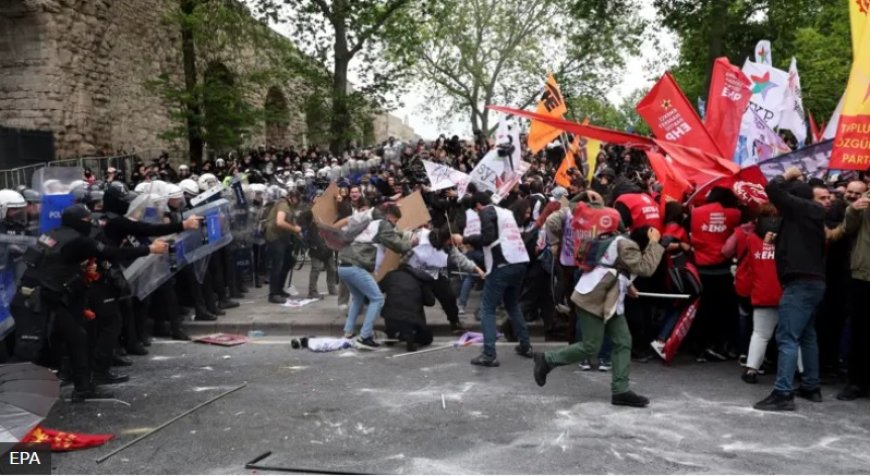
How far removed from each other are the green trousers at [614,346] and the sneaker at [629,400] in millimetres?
33

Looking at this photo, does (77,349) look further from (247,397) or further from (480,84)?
(480,84)

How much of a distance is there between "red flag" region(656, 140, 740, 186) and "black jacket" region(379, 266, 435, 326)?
2962mm

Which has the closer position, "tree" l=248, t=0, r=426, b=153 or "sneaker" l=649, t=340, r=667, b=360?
"sneaker" l=649, t=340, r=667, b=360

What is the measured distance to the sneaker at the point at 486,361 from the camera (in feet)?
24.9

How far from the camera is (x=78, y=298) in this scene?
255 inches

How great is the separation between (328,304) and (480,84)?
32364mm

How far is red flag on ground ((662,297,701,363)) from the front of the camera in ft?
24.9

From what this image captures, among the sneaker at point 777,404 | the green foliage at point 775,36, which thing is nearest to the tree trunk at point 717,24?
the green foliage at point 775,36

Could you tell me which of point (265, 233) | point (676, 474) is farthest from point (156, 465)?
point (265, 233)

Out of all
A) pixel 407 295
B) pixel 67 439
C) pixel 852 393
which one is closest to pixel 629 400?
pixel 852 393

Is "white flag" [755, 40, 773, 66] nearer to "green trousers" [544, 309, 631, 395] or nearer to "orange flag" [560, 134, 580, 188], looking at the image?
"orange flag" [560, 134, 580, 188]

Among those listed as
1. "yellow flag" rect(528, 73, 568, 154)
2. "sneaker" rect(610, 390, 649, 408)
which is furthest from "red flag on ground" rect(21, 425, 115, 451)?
"yellow flag" rect(528, 73, 568, 154)

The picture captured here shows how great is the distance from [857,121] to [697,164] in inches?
81.9

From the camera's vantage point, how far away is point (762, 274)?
6.67 m
